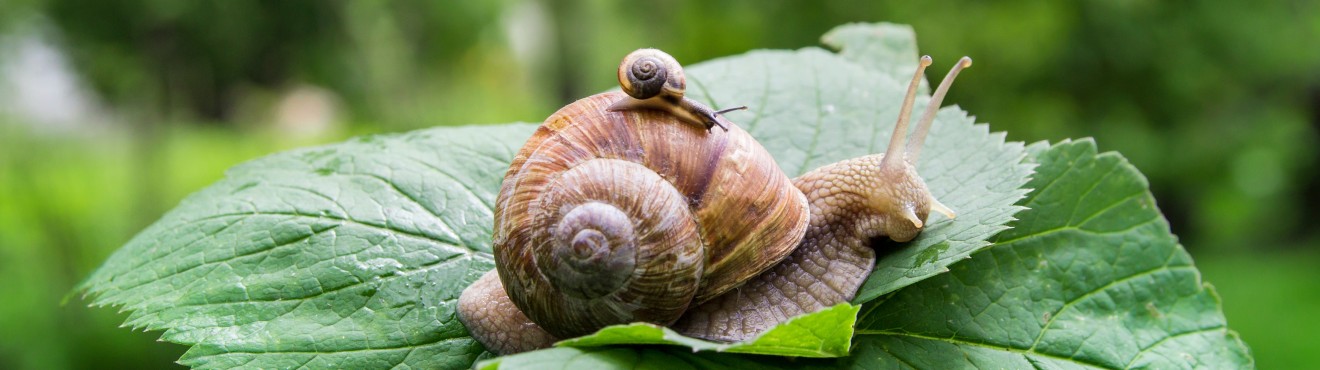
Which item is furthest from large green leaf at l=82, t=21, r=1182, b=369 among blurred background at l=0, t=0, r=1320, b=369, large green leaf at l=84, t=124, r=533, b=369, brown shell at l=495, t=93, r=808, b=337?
blurred background at l=0, t=0, r=1320, b=369

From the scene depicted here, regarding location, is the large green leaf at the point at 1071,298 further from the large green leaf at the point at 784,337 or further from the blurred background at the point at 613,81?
the blurred background at the point at 613,81

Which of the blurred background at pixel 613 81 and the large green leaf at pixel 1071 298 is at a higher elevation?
the large green leaf at pixel 1071 298

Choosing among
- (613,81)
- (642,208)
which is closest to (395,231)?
(642,208)

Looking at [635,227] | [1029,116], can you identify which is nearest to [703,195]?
[635,227]

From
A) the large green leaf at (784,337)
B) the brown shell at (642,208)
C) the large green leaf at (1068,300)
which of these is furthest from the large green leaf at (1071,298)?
the brown shell at (642,208)

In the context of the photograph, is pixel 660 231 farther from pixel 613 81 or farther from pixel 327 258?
pixel 613 81
